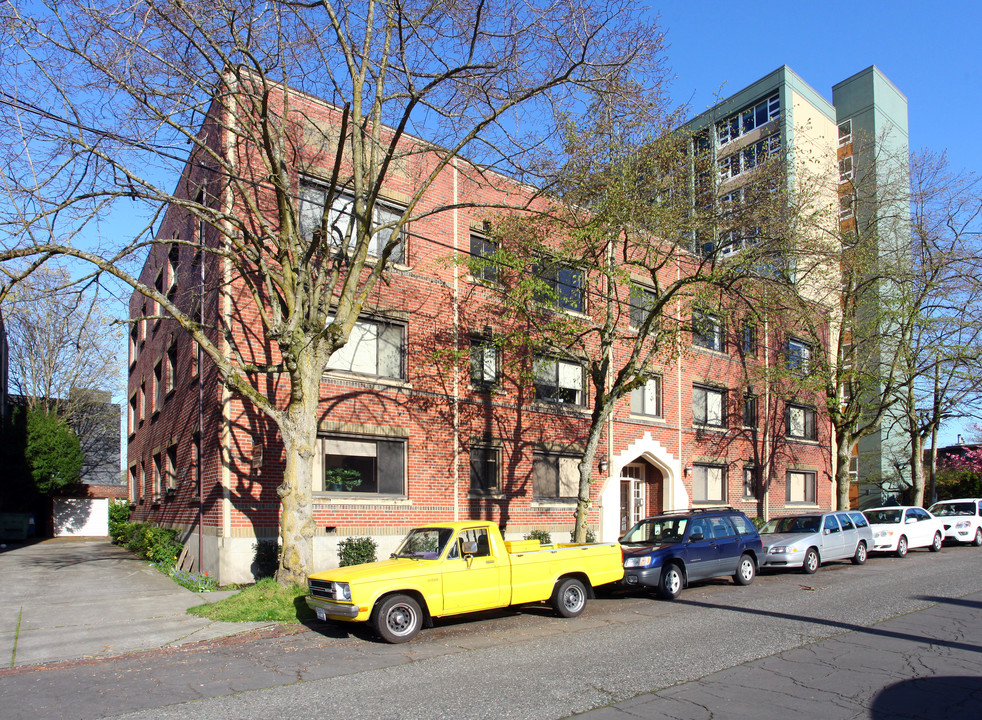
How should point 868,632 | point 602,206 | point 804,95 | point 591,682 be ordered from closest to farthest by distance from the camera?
point 591,682 → point 868,632 → point 602,206 → point 804,95

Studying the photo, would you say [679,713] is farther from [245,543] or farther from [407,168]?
[407,168]

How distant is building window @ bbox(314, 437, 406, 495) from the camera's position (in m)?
16.8

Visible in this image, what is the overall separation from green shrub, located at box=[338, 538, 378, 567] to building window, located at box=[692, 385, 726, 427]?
559 inches

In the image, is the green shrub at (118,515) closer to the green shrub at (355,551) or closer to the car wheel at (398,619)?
the green shrub at (355,551)

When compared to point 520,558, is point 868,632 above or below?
below

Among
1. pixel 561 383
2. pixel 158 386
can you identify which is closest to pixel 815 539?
pixel 561 383

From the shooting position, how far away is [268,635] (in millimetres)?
10570

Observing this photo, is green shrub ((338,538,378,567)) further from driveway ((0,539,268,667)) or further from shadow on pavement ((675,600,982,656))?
shadow on pavement ((675,600,982,656))

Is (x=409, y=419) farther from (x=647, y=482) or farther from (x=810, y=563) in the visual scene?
(x=647, y=482)

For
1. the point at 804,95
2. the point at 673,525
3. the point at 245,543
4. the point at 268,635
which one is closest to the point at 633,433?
the point at 673,525

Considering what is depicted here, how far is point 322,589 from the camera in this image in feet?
33.7

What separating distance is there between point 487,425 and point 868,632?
11.3 metres

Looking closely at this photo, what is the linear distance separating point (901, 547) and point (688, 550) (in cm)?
1068

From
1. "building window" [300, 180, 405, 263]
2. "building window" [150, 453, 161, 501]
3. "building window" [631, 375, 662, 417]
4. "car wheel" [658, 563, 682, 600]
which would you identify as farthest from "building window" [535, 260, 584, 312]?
"building window" [150, 453, 161, 501]
